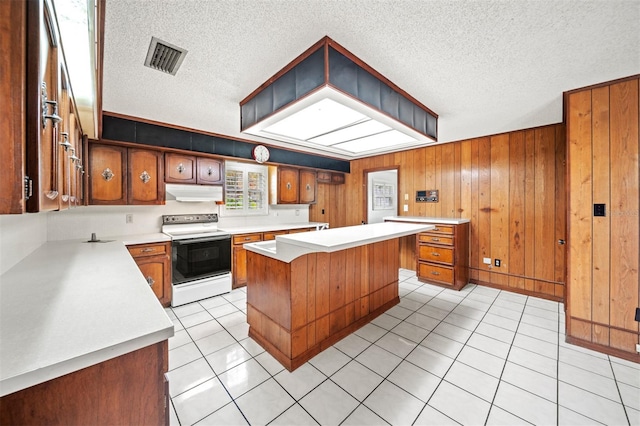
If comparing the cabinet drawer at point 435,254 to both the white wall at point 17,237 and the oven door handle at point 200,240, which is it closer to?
the oven door handle at point 200,240

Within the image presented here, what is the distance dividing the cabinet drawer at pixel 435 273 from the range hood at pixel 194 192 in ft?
11.6

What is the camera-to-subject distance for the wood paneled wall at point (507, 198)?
3.42 m

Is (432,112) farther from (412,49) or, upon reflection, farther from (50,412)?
(50,412)

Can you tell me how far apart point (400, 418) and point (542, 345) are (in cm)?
181

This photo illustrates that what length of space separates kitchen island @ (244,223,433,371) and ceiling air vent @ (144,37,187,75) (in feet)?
5.04

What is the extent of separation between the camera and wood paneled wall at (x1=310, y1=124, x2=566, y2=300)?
11.2 ft

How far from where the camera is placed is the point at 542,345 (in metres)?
2.34

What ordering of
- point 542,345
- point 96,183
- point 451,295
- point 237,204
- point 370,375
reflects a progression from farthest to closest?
point 237,204
point 451,295
point 96,183
point 542,345
point 370,375

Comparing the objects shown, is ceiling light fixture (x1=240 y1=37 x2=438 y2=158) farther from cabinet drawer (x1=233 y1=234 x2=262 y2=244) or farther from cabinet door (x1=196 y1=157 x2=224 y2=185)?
cabinet drawer (x1=233 y1=234 x2=262 y2=244)

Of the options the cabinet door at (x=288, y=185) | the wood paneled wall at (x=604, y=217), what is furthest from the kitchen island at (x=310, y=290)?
the cabinet door at (x=288, y=185)

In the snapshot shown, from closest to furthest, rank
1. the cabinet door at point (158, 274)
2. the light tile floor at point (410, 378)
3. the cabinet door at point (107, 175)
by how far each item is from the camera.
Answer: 1. the light tile floor at point (410, 378)
2. the cabinet door at point (107, 175)
3. the cabinet door at point (158, 274)

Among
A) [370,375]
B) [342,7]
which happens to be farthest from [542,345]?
[342,7]

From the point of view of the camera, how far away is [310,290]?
7.02 feet

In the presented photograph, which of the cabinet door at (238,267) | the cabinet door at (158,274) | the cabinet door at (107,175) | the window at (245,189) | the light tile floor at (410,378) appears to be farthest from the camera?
the window at (245,189)
